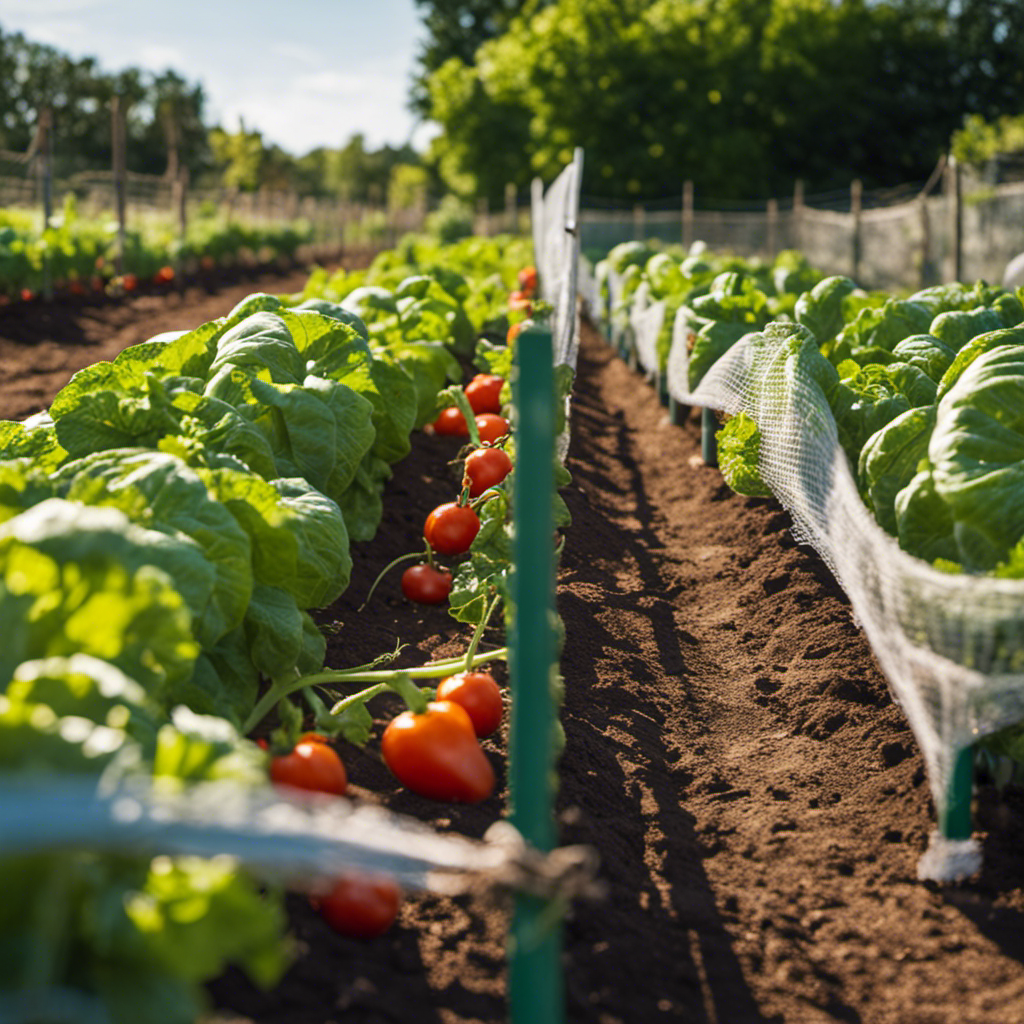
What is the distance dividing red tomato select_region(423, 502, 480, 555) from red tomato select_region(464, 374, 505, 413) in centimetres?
204

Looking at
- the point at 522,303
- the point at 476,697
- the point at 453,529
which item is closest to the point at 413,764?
the point at 476,697

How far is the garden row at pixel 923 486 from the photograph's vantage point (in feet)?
8.01

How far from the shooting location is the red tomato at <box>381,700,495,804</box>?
2.86 m

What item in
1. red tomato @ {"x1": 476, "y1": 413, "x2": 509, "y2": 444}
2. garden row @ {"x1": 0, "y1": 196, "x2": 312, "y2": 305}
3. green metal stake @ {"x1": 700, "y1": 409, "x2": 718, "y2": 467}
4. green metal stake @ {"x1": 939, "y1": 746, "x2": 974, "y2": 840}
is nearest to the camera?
green metal stake @ {"x1": 939, "y1": 746, "x2": 974, "y2": 840}

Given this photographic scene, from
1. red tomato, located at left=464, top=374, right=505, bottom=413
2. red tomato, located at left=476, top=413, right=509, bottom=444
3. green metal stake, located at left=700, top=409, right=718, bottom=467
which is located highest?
red tomato, located at left=464, top=374, right=505, bottom=413

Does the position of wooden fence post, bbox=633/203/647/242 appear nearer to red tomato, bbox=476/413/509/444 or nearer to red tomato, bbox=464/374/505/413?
red tomato, bbox=464/374/505/413

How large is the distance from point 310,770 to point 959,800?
156 centimetres

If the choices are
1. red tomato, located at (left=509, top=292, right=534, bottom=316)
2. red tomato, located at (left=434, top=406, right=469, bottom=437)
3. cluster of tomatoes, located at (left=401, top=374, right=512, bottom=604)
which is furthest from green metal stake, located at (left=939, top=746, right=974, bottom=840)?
red tomato, located at (left=509, top=292, right=534, bottom=316)

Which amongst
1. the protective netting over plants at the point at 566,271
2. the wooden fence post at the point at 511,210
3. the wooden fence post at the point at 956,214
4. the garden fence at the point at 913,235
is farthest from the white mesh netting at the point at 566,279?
the wooden fence post at the point at 511,210

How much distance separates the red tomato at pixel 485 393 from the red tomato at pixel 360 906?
15.1 feet

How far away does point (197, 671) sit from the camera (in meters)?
2.69

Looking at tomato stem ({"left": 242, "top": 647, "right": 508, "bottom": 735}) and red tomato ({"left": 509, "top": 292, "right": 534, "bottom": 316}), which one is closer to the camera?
tomato stem ({"left": 242, "top": 647, "right": 508, "bottom": 735})

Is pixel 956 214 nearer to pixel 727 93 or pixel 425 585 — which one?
pixel 425 585

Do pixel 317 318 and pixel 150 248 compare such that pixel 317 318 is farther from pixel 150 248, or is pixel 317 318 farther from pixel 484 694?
pixel 150 248
